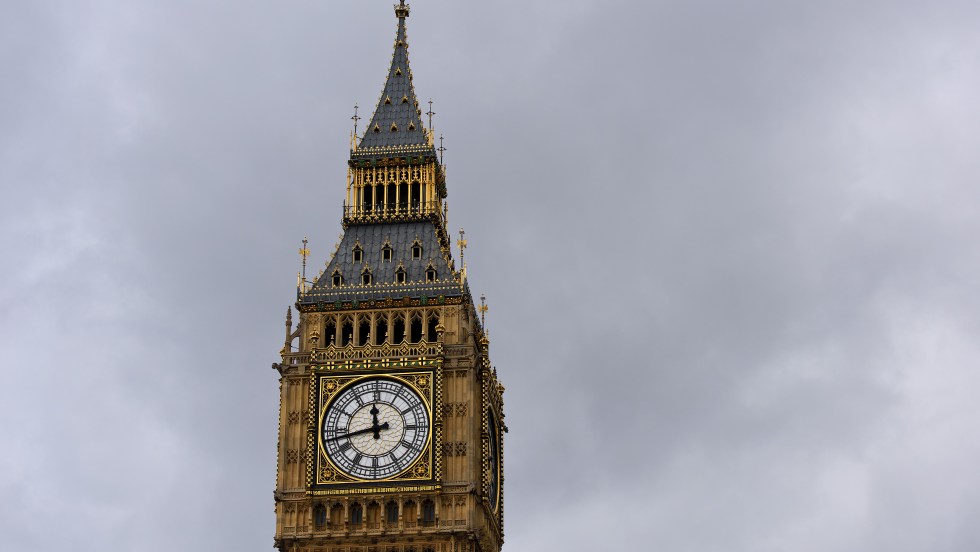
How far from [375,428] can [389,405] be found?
1.36 meters

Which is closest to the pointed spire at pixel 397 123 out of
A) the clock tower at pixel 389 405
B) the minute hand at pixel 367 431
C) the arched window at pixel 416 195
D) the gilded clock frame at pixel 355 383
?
the arched window at pixel 416 195

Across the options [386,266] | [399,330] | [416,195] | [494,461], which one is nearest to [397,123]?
[416,195]

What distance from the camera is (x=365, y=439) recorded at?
3622 inches

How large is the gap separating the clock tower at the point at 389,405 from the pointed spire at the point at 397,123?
3481 mm

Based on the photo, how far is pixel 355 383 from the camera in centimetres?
9300

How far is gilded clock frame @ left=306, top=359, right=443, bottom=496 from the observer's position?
90625 mm

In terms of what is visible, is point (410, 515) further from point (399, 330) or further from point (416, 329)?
point (399, 330)

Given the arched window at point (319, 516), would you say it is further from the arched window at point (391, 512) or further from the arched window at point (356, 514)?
the arched window at point (391, 512)

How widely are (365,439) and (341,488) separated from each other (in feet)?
8.60

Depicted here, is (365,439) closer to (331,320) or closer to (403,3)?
(331,320)

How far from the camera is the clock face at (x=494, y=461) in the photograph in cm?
9575

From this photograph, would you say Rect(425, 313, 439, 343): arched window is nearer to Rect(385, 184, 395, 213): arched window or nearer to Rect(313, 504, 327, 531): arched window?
Rect(385, 184, 395, 213): arched window

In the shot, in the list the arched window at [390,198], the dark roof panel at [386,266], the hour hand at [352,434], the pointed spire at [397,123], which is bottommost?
the hour hand at [352,434]

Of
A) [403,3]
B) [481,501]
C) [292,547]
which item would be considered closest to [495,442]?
[481,501]
